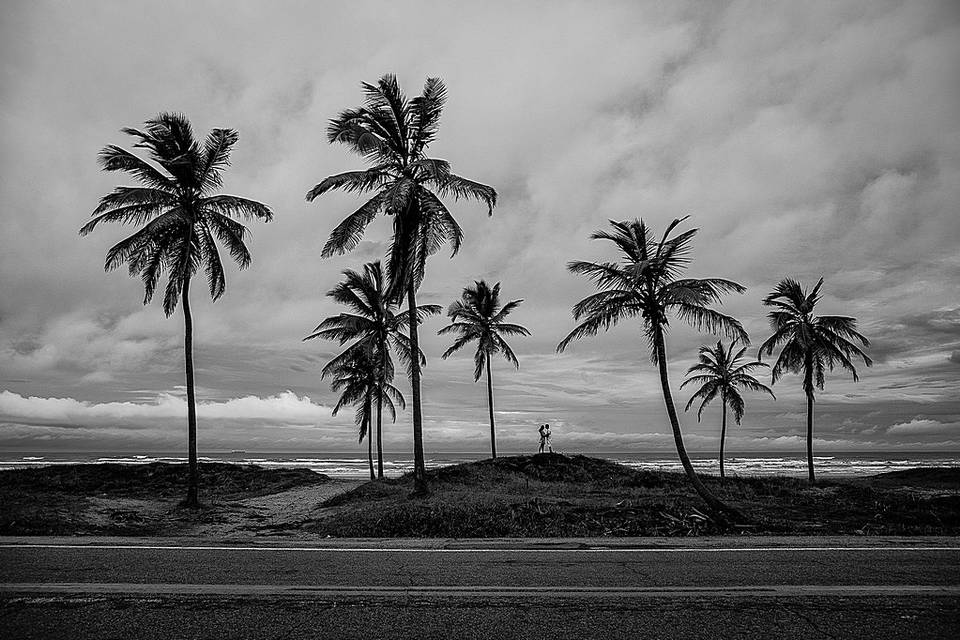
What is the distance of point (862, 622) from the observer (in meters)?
5.39

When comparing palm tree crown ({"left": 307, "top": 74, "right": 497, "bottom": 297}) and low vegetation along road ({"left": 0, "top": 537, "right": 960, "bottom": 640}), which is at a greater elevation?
palm tree crown ({"left": 307, "top": 74, "right": 497, "bottom": 297})

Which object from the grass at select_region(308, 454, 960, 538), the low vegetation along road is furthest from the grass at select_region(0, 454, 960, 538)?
the low vegetation along road

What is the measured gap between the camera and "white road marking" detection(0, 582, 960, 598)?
250 inches

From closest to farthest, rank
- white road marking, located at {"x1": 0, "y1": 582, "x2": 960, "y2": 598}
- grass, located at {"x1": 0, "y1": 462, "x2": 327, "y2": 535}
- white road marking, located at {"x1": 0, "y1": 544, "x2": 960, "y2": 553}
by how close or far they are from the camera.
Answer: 1. white road marking, located at {"x1": 0, "y1": 582, "x2": 960, "y2": 598}
2. white road marking, located at {"x1": 0, "y1": 544, "x2": 960, "y2": 553}
3. grass, located at {"x1": 0, "y1": 462, "x2": 327, "y2": 535}

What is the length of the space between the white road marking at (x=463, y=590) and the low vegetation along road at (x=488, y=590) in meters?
0.03

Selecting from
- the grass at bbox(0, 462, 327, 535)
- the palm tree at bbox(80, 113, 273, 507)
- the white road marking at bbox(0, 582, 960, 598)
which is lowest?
the grass at bbox(0, 462, 327, 535)

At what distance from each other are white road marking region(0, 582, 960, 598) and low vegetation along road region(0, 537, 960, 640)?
3 centimetres

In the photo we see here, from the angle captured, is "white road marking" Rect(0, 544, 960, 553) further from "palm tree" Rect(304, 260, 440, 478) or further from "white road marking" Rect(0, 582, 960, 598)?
"palm tree" Rect(304, 260, 440, 478)

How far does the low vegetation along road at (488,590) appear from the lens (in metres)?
5.37

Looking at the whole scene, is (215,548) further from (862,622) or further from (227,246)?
(227,246)

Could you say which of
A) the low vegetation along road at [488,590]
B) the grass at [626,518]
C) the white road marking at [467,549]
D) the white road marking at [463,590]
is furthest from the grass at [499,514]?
the white road marking at [463,590]

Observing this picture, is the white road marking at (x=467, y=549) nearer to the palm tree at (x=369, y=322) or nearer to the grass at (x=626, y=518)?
the grass at (x=626, y=518)

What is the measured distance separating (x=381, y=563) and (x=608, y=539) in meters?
3.96

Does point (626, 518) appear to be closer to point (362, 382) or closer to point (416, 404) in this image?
point (416, 404)
